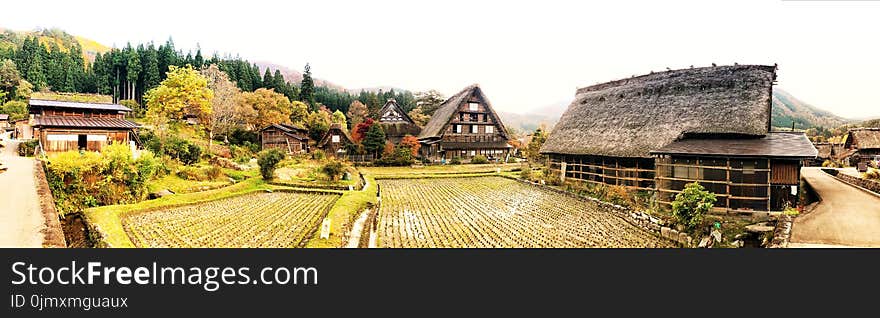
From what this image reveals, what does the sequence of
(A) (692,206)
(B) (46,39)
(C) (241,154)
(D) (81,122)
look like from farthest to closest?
(B) (46,39) < (C) (241,154) < (D) (81,122) < (A) (692,206)

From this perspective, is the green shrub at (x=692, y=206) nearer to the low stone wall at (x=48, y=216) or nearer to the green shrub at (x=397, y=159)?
the low stone wall at (x=48, y=216)

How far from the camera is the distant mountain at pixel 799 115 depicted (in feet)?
115

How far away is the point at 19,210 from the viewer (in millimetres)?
5668

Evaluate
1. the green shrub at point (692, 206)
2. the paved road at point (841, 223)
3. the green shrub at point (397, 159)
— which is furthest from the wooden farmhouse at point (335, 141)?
the paved road at point (841, 223)

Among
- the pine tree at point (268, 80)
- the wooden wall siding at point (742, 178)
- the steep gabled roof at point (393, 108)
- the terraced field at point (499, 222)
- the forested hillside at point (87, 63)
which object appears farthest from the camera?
the pine tree at point (268, 80)

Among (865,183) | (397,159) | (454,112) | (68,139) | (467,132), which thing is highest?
(454,112)

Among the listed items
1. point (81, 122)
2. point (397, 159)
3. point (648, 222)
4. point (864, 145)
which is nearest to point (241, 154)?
point (397, 159)

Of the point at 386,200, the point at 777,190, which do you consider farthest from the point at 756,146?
the point at 386,200

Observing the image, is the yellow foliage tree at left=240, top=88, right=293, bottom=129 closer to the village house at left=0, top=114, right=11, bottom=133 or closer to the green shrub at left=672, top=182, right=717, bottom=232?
the village house at left=0, top=114, right=11, bottom=133

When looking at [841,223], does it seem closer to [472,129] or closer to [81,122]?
[81,122]

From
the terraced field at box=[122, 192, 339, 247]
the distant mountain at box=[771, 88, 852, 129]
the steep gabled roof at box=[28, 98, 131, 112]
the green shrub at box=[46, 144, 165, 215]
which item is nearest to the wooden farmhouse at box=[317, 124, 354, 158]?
the terraced field at box=[122, 192, 339, 247]

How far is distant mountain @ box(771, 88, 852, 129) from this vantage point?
35000 millimetres

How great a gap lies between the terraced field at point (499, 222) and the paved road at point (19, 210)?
4.48 meters

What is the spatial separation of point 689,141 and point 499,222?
223 inches
